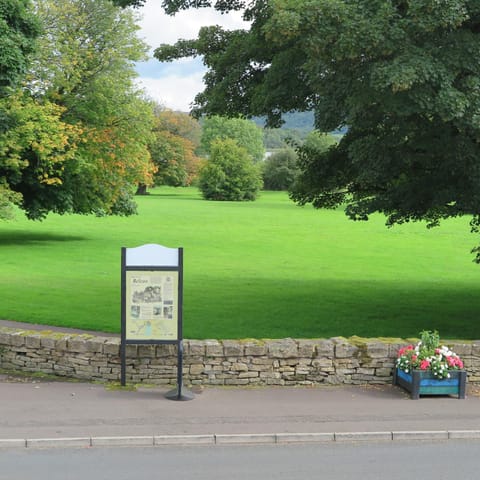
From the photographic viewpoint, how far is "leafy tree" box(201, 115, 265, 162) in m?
155

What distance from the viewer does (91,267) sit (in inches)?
1273

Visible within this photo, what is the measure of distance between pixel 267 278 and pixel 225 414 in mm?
19647

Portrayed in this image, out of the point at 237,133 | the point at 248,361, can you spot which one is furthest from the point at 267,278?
the point at 237,133

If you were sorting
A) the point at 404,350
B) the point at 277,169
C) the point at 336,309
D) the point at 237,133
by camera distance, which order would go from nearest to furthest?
the point at 404,350, the point at 336,309, the point at 277,169, the point at 237,133

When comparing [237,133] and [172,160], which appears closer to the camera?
[172,160]

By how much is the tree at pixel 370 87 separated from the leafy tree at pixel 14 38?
7.61 m

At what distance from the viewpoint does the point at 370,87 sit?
13.0 meters

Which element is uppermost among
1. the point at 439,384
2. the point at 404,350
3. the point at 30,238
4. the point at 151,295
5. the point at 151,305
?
the point at 151,295

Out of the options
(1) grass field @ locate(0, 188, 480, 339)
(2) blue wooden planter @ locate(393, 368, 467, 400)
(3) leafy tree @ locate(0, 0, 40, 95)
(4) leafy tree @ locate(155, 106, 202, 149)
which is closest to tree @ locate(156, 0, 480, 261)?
(1) grass field @ locate(0, 188, 480, 339)

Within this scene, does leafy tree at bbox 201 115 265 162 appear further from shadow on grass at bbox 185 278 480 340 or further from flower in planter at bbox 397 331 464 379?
flower in planter at bbox 397 331 464 379

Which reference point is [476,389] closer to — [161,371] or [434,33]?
[161,371]

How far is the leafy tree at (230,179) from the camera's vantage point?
118125 mm

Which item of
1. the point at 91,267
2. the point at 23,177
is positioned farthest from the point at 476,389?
the point at 23,177

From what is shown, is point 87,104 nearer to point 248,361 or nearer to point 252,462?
point 248,361
